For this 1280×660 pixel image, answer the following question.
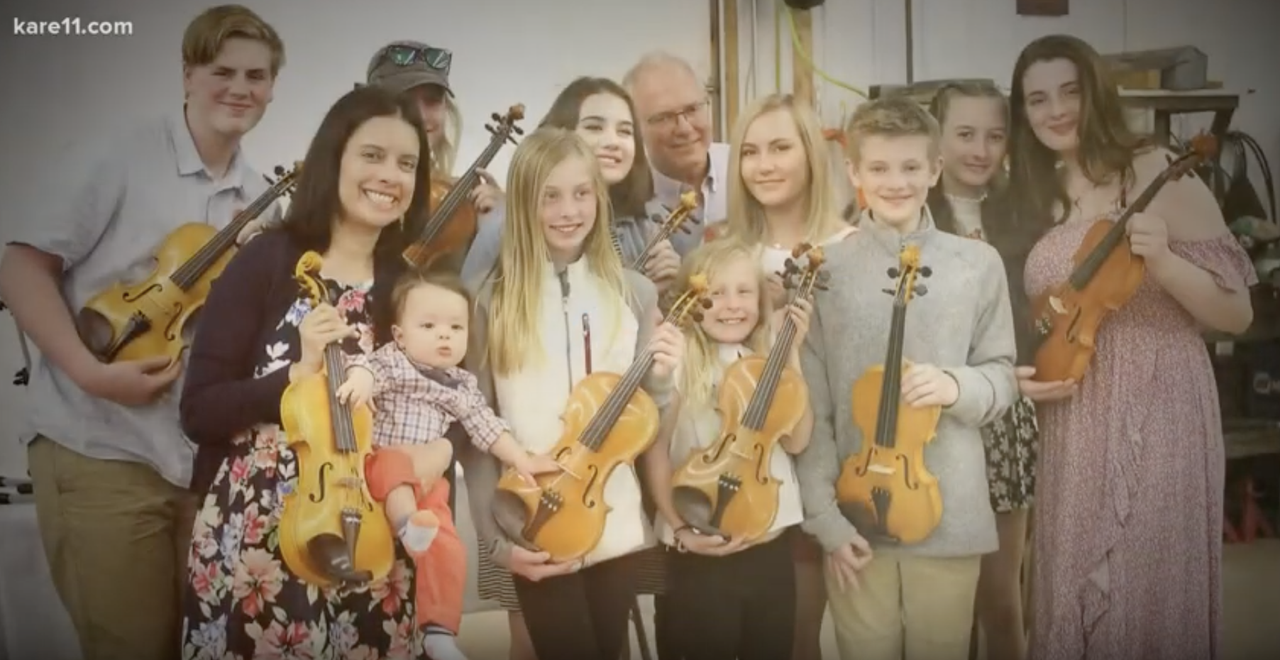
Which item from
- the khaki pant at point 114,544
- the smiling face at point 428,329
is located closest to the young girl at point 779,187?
the smiling face at point 428,329

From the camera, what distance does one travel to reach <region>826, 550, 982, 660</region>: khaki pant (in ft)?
8.44

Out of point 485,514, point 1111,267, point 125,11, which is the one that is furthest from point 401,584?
point 1111,267

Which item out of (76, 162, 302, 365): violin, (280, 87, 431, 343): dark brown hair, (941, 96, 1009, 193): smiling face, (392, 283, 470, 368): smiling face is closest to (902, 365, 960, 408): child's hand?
(941, 96, 1009, 193): smiling face

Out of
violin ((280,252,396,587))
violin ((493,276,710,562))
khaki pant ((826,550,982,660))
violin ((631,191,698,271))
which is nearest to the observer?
violin ((280,252,396,587))

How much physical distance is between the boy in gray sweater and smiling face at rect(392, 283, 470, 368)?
2.21ft

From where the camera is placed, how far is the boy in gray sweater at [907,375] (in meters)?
2.51

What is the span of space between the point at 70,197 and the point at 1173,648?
93.3 inches

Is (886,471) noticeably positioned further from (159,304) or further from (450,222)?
(159,304)

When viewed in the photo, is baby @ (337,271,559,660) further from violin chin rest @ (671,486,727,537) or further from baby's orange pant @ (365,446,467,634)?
violin chin rest @ (671,486,727,537)

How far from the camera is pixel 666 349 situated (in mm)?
2426

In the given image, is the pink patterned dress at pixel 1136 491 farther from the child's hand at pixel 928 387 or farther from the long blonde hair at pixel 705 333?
the long blonde hair at pixel 705 333

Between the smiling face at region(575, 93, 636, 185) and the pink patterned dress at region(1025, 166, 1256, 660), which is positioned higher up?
the smiling face at region(575, 93, 636, 185)

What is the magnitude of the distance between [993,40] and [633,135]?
799mm

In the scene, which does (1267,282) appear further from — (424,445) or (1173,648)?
(424,445)
